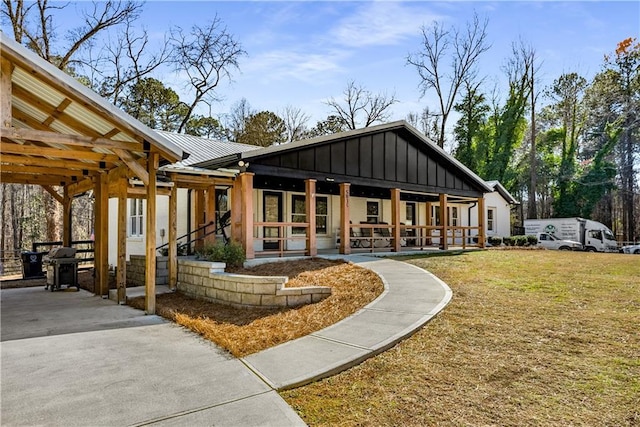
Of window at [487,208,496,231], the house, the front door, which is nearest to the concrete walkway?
the house

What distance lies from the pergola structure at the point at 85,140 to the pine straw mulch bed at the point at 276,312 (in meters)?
0.88

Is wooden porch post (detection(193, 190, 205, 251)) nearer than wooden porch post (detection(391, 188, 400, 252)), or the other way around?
wooden porch post (detection(193, 190, 205, 251))

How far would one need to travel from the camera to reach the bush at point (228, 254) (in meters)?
8.50

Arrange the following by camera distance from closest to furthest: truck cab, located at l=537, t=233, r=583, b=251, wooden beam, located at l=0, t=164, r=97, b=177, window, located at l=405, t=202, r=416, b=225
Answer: wooden beam, located at l=0, t=164, r=97, b=177 < window, located at l=405, t=202, r=416, b=225 < truck cab, located at l=537, t=233, r=583, b=251

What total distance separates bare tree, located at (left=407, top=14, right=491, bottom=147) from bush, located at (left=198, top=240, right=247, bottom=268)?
25179mm

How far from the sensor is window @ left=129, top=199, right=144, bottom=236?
13.1 m

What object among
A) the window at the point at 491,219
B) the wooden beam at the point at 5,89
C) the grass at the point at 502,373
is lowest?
the grass at the point at 502,373

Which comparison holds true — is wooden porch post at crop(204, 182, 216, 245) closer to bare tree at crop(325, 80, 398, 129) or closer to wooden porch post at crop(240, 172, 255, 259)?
wooden porch post at crop(240, 172, 255, 259)

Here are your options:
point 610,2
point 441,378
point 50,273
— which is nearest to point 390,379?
point 441,378

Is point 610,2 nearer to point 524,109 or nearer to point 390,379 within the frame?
point 390,379

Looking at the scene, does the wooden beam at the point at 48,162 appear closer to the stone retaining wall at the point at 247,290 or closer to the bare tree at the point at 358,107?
the stone retaining wall at the point at 247,290

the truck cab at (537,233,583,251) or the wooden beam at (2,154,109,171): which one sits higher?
the wooden beam at (2,154,109,171)

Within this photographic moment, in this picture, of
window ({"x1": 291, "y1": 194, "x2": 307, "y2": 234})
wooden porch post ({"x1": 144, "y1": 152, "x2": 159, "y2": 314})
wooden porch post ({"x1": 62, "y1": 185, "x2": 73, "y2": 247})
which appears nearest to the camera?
wooden porch post ({"x1": 144, "y1": 152, "x2": 159, "y2": 314})

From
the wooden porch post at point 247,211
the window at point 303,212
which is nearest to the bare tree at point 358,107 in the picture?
the window at point 303,212
